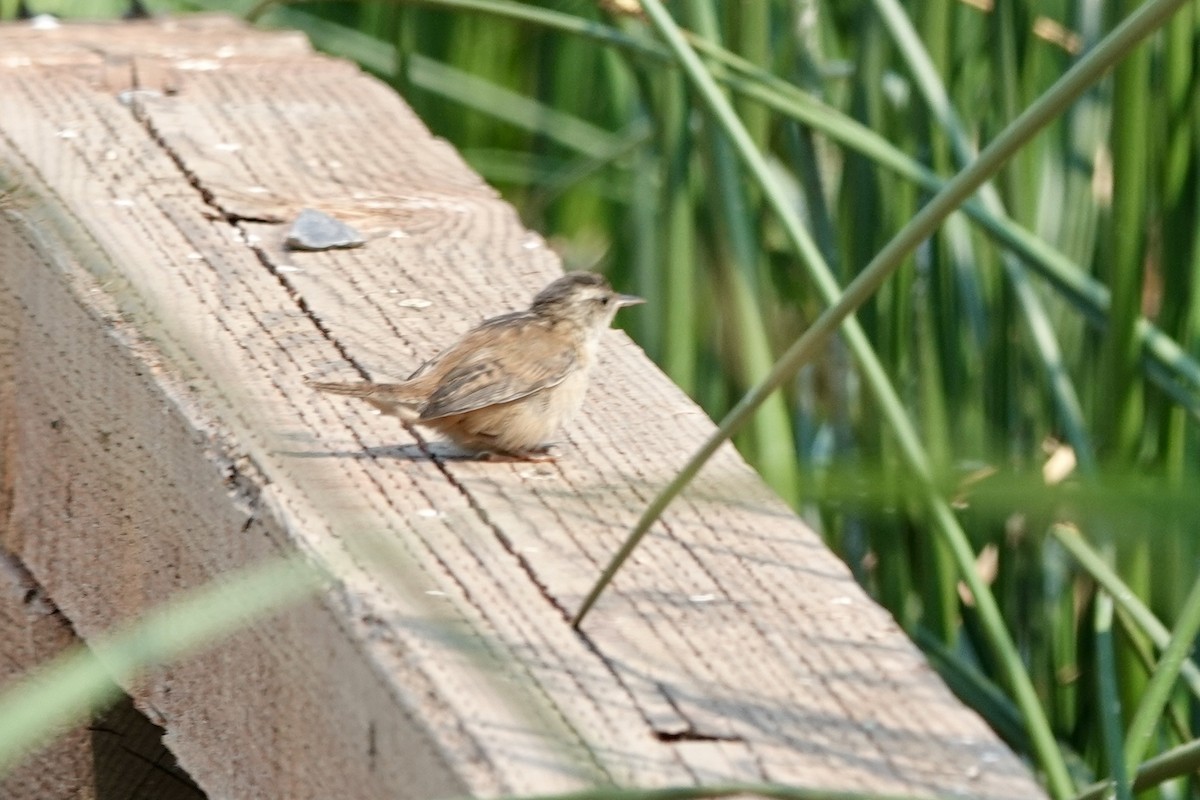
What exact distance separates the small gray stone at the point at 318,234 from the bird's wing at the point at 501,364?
0.21 metres

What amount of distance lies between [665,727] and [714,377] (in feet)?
7.94

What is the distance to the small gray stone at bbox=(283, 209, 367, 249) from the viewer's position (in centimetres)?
221

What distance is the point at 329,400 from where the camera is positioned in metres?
1.88

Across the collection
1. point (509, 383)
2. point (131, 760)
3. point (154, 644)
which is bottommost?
point (131, 760)

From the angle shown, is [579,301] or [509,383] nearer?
[509,383]

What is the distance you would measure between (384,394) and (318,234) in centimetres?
35

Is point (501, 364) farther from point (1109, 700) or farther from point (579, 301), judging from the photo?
point (1109, 700)

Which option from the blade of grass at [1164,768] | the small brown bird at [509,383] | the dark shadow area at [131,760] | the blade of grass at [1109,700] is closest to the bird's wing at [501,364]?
the small brown bird at [509,383]

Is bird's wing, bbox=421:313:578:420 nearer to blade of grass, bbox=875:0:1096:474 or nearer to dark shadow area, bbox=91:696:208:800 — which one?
dark shadow area, bbox=91:696:208:800

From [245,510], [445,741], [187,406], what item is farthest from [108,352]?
[445,741]

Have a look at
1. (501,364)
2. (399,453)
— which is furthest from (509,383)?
(399,453)

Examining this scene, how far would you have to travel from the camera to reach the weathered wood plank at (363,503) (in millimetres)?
1220

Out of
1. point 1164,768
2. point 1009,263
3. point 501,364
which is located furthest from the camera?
point 1009,263

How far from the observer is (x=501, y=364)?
238 centimetres
